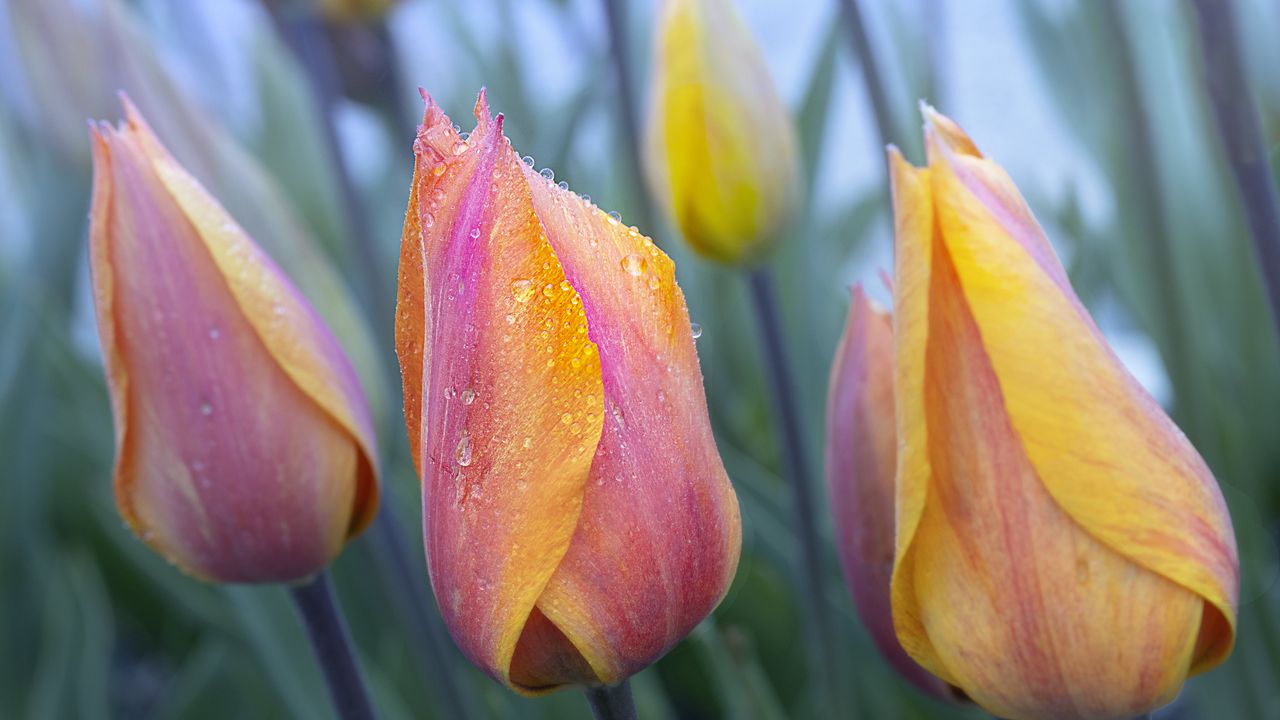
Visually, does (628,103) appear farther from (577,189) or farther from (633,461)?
(633,461)

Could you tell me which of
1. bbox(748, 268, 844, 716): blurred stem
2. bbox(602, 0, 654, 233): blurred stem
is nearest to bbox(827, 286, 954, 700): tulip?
bbox(748, 268, 844, 716): blurred stem

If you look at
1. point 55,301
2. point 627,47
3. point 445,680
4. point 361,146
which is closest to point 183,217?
point 445,680

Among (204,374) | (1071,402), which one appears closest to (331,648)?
(204,374)

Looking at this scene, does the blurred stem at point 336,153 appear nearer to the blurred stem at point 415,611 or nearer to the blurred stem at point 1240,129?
the blurred stem at point 415,611

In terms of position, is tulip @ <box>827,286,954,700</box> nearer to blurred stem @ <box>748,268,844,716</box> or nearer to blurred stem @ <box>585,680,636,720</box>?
blurred stem @ <box>585,680,636,720</box>

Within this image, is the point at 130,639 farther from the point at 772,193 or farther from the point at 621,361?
the point at 621,361

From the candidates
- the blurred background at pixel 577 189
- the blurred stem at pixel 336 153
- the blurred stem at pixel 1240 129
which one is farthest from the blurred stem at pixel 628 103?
the blurred stem at pixel 1240 129
